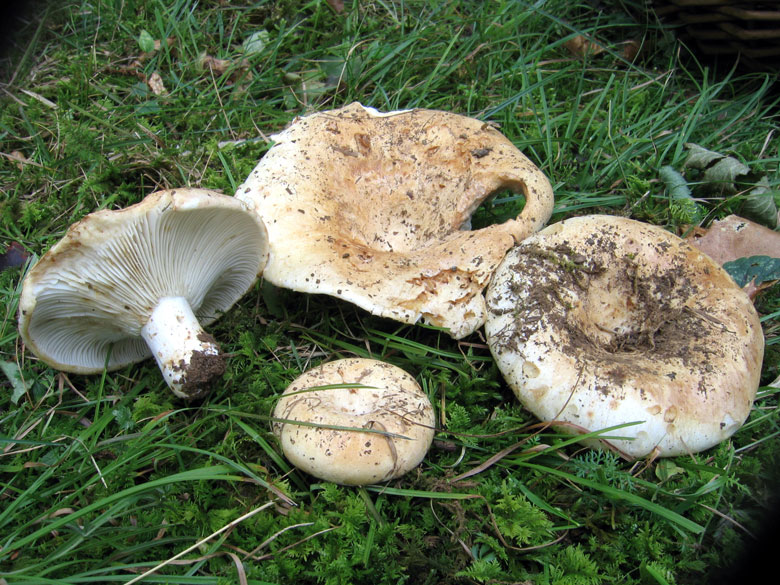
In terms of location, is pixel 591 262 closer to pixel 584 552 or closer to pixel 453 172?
pixel 453 172

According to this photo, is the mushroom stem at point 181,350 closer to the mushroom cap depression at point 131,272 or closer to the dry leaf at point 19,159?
the mushroom cap depression at point 131,272

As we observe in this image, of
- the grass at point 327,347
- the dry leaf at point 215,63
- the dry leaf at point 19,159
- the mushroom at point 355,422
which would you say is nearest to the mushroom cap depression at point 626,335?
the grass at point 327,347

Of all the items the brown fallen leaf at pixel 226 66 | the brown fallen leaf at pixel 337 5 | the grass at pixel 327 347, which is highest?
the brown fallen leaf at pixel 337 5

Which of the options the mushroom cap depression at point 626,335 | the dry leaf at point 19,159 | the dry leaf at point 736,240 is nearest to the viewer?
the mushroom cap depression at point 626,335

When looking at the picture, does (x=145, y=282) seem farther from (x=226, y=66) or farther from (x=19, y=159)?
(x=226, y=66)

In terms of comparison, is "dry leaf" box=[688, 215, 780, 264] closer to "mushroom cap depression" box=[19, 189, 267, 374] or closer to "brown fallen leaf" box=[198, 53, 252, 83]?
"mushroom cap depression" box=[19, 189, 267, 374]
